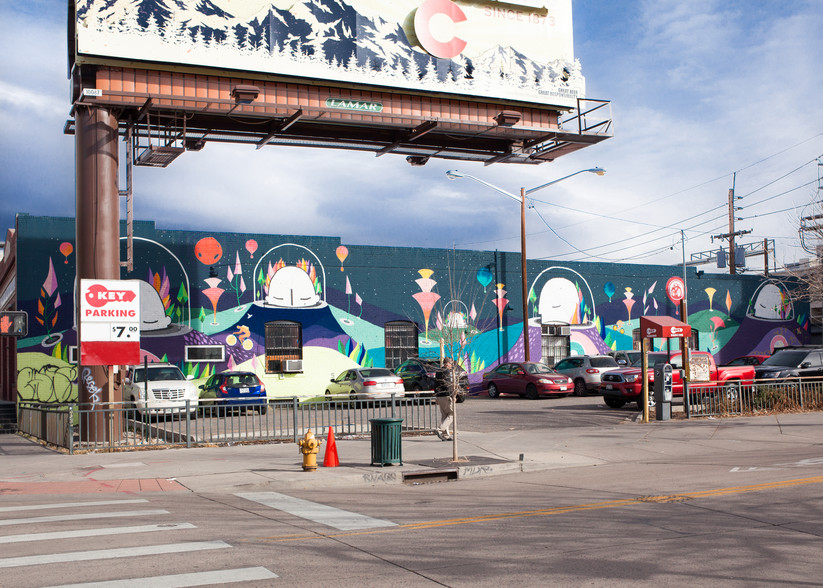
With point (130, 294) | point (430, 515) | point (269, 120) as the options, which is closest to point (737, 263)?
point (269, 120)

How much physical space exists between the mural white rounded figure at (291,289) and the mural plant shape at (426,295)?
4.83 m

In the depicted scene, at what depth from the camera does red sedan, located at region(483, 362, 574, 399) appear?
30.7 meters

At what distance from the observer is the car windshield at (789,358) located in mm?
25891

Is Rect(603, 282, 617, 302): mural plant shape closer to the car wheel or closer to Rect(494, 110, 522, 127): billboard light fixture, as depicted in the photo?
the car wheel

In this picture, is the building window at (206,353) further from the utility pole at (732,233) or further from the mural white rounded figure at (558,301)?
the utility pole at (732,233)

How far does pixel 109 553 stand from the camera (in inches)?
279

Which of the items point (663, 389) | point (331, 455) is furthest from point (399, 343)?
point (331, 455)

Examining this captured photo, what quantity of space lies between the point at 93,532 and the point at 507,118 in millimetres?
18933

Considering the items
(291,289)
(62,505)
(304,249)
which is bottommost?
(62,505)

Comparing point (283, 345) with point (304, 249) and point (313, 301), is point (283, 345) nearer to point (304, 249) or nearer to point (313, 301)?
point (313, 301)

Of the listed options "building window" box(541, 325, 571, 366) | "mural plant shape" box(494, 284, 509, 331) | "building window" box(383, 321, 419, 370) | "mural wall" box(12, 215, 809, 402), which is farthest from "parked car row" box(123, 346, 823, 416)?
"building window" box(541, 325, 571, 366)

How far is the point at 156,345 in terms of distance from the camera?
29.2 m

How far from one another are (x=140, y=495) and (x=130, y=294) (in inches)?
295

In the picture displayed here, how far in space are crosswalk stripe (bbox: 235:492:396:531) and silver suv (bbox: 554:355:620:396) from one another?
72.1ft
